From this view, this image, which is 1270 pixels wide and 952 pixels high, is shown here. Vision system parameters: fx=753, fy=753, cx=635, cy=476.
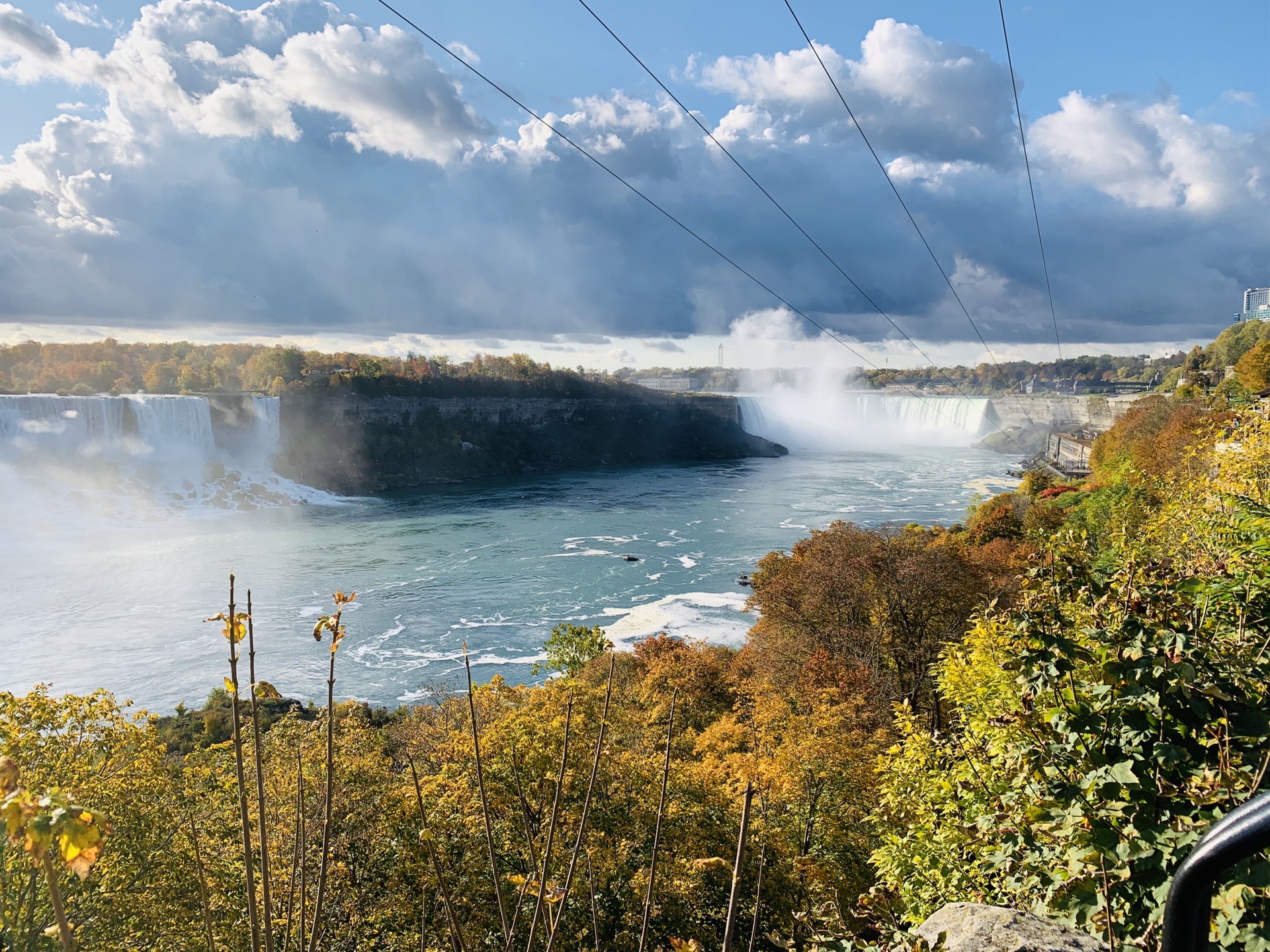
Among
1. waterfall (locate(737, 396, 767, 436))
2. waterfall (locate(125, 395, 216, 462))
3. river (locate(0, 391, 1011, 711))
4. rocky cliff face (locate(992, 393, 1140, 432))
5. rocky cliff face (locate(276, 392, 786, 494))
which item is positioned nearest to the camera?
river (locate(0, 391, 1011, 711))

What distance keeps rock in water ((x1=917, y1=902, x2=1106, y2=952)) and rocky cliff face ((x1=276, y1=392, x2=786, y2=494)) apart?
89.1 meters

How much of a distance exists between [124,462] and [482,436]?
4630 centimetres

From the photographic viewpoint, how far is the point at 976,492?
2756 inches

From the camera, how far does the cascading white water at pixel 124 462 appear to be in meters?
68.7

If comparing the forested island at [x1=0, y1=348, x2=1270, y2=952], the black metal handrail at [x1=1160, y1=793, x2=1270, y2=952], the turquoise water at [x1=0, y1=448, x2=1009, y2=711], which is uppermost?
the black metal handrail at [x1=1160, y1=793, x2=1270, y2=952]

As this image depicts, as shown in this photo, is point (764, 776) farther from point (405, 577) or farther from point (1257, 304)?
point (1257, 304)

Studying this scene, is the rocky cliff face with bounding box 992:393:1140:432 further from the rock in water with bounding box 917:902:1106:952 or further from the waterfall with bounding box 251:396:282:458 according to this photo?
the waterfall with bounding box 251:396:282:458

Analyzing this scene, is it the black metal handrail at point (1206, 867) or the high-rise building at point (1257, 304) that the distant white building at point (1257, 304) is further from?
the black metal handrail at point (1206, 867)

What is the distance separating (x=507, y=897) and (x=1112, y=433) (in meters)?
59.6

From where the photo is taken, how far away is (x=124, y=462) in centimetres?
7550

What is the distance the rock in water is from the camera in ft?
11.2

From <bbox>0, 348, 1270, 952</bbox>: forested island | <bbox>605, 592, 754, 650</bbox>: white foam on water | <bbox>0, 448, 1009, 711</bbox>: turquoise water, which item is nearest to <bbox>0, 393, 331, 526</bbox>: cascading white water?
<bbox>0, 448, 1009, 711</bbox>: turquoise water

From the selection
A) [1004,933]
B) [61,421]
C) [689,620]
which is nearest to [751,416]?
[61,421]

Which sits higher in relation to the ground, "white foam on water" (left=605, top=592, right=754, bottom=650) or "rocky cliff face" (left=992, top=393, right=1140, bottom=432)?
"rocky cliff face" (left=992, top=393, right=1140, bottom=432)
